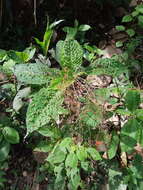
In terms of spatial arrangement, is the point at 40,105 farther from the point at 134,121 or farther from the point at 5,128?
the point at 5,128

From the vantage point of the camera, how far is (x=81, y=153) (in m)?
1.24

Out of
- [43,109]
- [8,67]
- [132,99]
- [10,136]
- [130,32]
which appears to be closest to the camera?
Answer: [43,109]

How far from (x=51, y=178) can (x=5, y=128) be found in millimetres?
373

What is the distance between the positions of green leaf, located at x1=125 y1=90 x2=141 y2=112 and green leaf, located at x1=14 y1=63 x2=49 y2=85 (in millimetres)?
301

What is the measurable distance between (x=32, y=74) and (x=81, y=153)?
0.39 meters

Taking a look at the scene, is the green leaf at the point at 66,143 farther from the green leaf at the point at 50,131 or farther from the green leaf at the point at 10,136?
the green leaf at the point at 10,136

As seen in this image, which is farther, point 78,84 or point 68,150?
point 68,150

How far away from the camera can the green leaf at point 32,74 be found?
3.30 feet

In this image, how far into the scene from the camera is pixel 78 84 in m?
1.03

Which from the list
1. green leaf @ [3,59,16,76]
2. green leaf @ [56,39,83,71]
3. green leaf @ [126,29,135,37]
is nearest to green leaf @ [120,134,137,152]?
green leaf @ [56,39,83,71]

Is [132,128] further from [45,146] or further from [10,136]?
[10,136]

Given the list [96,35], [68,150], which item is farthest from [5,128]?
[96,35]

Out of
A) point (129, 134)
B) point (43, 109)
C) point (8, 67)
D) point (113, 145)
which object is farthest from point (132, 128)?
point (8, 67)

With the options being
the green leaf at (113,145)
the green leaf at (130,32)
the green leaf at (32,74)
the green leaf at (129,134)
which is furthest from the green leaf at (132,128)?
the green leaf at (130,32)
